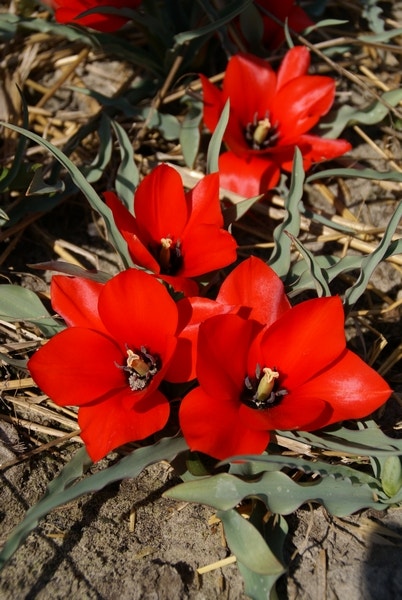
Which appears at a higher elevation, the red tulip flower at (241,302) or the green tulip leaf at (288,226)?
the red tulip flower at (241,302)

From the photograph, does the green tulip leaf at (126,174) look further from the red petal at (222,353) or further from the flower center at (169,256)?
the red petal at (222,353)

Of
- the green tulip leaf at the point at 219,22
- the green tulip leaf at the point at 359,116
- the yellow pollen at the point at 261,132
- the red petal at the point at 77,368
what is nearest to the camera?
the red petal at the point at 77,368

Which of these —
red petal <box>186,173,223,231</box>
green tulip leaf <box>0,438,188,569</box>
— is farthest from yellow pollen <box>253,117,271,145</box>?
green tulip leaf <box>0,438,188,569</box>

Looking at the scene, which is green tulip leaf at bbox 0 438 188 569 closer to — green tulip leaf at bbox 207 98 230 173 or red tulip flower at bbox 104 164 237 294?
red tulip flower at bbox 104 164 237 294

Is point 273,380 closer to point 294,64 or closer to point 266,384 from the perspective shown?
point 266,384

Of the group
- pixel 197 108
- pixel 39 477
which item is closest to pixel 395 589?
pixel 39 477

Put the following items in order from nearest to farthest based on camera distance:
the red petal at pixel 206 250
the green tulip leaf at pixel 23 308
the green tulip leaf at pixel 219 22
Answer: the red petal at pixel 206 250 < the green tulip leaf at pixel 23 308 < the green tulip leaf at pixel 219 22

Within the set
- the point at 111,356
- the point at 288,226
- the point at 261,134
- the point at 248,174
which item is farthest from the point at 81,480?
the point at 261,134

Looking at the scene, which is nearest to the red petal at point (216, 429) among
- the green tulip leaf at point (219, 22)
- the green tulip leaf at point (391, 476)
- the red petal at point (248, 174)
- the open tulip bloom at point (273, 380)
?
the open tulip bloom at point (273, 380)
